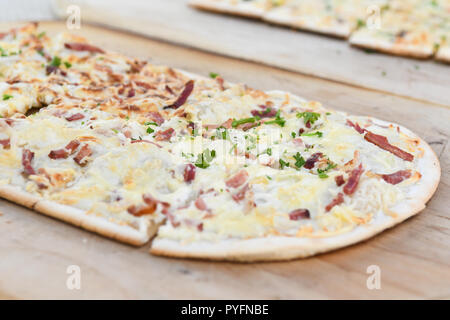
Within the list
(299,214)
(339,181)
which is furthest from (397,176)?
(299,214)

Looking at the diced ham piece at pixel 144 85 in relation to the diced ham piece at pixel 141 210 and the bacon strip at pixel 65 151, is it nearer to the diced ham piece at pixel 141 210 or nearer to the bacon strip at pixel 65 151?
the bacon strip at pixel 65 151

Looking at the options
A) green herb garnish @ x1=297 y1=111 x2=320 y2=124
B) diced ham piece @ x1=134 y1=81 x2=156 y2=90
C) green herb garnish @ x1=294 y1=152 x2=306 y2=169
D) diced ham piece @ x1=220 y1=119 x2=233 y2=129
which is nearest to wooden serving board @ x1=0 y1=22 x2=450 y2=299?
green herb garnish @ x1=294 y1=152 x2=306 y2=169

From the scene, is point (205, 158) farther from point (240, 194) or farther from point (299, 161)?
point (299, 161)

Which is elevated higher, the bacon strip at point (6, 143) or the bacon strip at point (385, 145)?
the bacon strip at point (385, 145)

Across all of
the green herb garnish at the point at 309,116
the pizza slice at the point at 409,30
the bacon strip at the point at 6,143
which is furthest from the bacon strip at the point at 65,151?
the pizza slice at the point at 409,30

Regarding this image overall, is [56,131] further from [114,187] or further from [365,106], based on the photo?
[365,106]
